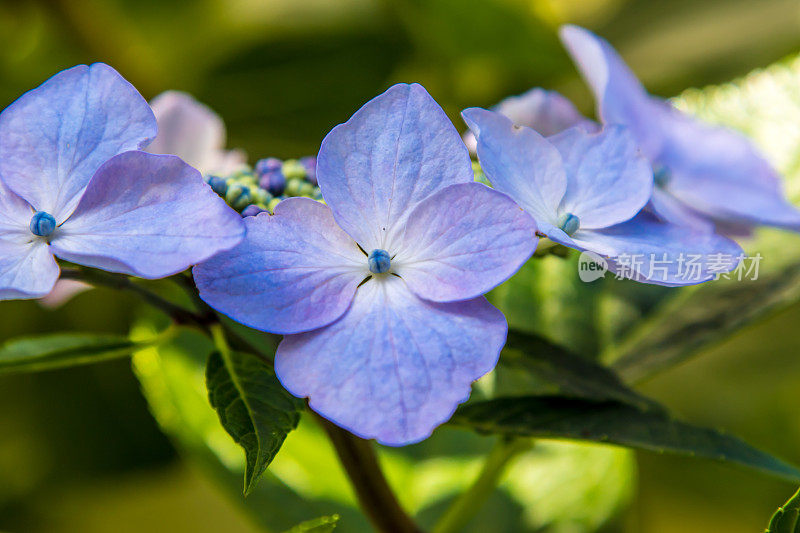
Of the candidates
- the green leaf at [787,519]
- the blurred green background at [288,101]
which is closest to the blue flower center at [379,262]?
the green leaf at [787,519]

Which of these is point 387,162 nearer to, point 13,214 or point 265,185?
point 265,185

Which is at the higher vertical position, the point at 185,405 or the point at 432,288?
the point at 432,288

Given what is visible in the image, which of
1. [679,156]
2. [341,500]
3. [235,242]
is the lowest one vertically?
[341,500]

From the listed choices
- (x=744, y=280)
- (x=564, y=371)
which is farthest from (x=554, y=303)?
(x=564, y=371)

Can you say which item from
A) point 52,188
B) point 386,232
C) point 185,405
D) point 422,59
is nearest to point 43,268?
point 52,188

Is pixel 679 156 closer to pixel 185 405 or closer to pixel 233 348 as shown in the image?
pixel 233 348
